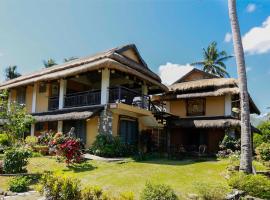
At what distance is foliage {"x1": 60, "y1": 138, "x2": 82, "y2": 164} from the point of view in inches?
529

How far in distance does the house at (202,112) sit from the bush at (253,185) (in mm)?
10669

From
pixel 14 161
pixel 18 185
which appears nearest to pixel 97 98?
pixel 14 161

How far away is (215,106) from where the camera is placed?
23312mm

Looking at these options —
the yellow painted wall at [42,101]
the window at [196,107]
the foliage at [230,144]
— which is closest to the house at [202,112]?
the window at [196,107]

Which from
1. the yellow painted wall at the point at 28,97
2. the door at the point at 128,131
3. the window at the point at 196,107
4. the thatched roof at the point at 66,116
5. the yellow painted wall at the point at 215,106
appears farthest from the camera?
the yellow painted wall at the point at 28,97

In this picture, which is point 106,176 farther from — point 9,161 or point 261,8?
point 261,8

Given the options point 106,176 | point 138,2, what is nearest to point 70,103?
point 138,2

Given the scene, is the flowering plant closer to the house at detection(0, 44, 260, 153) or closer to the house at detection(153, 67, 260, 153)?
the house at detection(0, 44, 260, 153)

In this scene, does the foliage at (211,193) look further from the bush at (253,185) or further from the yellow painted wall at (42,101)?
the yellow painted wall at (42,101)

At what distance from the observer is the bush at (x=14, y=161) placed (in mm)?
12008

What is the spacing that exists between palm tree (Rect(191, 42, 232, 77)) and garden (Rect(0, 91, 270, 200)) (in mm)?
26246

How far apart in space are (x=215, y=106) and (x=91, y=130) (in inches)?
406

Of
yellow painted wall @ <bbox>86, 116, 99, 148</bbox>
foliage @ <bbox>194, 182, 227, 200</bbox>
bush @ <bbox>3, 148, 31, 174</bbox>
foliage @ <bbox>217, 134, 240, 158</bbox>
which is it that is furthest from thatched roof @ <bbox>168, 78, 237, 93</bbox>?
bush @ <bbox>3, 148, 31, 174</bbox>

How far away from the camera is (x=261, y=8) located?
1316 centimetres
